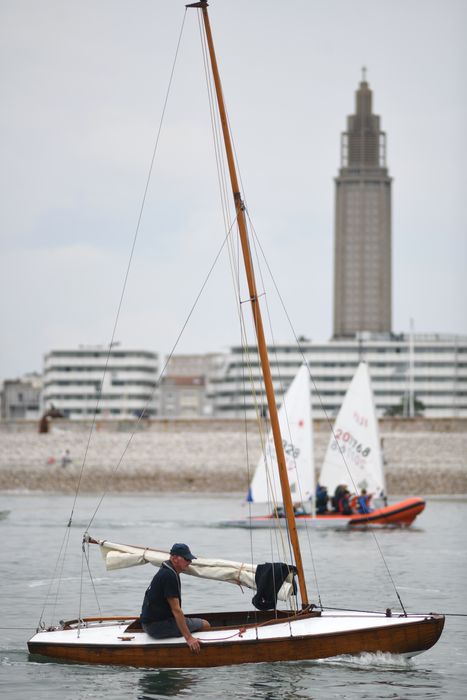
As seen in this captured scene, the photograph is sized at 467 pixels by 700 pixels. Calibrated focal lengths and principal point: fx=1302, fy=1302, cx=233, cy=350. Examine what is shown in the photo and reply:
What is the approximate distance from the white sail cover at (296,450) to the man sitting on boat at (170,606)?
84.9 feet

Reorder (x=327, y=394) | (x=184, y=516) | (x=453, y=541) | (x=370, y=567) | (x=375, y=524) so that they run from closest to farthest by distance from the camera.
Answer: (x=370, y=567)
(x=453, y=541)
(x=375, y=524)
(x=184, y=516)
(x=327, y=394)

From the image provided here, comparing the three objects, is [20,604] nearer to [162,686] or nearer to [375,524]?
[162,686]

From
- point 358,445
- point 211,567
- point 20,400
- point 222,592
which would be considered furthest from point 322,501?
point 20,400

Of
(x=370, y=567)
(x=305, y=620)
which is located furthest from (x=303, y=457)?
(x=305, y=620)

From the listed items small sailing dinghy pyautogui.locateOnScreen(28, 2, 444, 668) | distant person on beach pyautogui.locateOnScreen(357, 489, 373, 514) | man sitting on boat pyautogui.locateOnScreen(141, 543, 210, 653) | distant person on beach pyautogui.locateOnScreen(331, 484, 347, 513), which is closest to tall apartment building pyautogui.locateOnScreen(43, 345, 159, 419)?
distant person on beach pyautogui.locateOnScreen(357, 489, 373, 514)

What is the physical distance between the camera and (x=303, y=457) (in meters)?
44.8

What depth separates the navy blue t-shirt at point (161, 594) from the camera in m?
17.1

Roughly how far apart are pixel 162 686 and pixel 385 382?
15167 cm

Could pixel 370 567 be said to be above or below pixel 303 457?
below

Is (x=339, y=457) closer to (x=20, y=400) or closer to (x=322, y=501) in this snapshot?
(x=322, y=501)

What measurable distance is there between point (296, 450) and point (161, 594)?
27.7 m

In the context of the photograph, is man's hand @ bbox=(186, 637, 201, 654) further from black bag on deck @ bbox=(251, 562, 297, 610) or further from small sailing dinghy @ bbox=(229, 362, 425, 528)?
small sailing dinghy @ bbox=(229, 362, 425, 528)

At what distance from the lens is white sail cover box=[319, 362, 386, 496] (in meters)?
45.2

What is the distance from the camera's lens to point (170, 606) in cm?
1720
